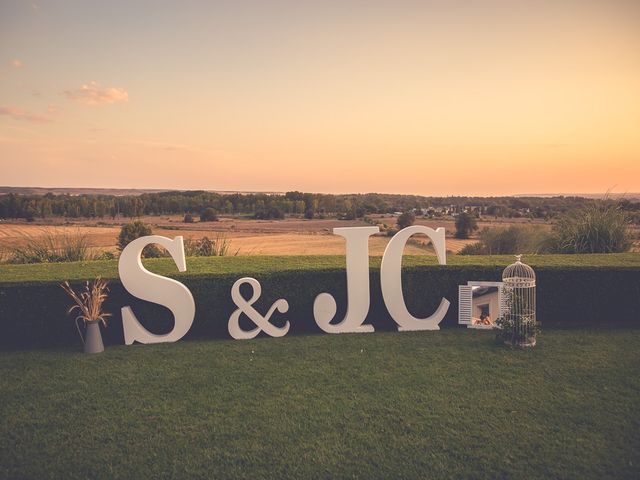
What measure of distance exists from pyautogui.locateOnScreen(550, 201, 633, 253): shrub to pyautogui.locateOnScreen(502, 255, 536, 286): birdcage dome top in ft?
18.0

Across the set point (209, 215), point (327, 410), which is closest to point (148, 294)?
point (327, 410)

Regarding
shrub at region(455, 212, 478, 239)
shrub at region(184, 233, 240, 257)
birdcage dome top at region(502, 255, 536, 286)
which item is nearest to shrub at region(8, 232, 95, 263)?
shrub at region(184, 233, 240, 257)

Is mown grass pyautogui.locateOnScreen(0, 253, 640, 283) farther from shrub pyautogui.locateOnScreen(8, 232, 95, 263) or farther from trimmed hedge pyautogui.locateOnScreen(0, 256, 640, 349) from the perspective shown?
shrub pyautogui.locateOnScreen(8, 232, 95, 263)

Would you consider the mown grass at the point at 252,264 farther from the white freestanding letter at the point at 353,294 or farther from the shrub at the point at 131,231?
the shrub at the point at 131,231

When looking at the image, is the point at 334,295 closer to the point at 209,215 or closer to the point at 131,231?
the point at 131,231

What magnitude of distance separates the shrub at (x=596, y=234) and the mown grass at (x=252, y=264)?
2.28 m

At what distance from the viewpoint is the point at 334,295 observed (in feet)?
28.9

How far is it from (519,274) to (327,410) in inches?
182

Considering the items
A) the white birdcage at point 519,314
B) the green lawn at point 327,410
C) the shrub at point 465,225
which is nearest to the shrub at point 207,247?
the green lawn at point 327,410

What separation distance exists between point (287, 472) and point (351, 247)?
184 inches

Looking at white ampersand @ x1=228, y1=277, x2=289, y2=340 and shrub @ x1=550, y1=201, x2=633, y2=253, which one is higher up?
shrub @ x1=550, y1=201, x2=633, y2=253

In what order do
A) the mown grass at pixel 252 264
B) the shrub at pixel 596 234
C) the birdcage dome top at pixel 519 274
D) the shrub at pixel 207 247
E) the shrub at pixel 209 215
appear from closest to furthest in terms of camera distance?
the birdcage dome top at pixel 519 274
the mown grass at pixel 252 264
the shrub at pixel 596 234
the shrub at pixel 207 247
the shrub at pixel 209 215

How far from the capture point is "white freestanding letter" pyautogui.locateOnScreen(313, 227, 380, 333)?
823cm

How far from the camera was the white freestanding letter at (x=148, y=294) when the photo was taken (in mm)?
7707
